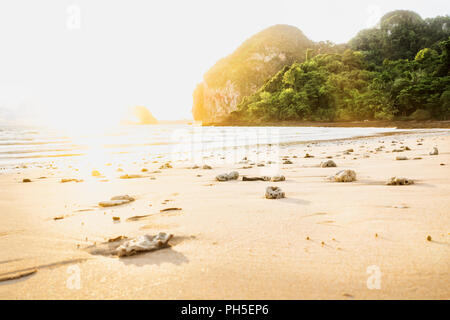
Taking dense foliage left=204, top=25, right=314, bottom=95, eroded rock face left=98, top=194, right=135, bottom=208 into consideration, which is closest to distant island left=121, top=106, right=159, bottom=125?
dense foliage left=204, top=25, right=314, bottom=95

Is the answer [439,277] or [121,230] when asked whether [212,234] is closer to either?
[121,230]

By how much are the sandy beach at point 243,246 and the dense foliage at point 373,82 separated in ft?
177

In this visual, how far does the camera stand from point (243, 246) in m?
1.79

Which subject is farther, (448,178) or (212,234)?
(448,178)

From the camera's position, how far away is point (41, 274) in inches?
60.8

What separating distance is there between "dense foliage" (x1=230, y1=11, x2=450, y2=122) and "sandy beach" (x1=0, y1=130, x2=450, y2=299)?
5404cm

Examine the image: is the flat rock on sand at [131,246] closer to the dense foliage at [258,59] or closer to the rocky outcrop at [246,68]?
the rocky outcrop at [246,68]

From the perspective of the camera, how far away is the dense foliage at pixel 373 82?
50.5 meters

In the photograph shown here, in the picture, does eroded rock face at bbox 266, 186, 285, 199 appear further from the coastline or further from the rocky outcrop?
the rocky outcrop

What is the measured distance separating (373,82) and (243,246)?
65.8 meters

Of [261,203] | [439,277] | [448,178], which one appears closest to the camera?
[439,277]

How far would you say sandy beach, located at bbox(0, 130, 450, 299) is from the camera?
4.38 feet
